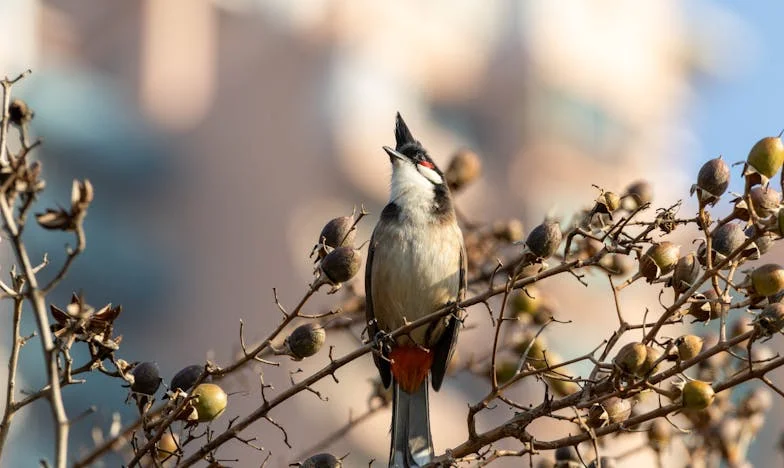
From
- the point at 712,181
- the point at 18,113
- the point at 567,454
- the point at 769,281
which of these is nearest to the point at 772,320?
the point at 769,281

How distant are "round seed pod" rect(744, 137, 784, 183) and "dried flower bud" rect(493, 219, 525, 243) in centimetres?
127

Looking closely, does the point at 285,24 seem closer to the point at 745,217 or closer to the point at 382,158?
the point at 382,158

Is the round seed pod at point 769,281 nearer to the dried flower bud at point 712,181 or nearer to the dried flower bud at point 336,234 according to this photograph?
the dried flower bud at point 712,181

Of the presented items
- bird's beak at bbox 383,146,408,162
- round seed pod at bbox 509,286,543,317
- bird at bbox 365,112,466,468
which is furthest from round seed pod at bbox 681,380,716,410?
bird's beak at bbox 383,146,408,162

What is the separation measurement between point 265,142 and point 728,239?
850 inches

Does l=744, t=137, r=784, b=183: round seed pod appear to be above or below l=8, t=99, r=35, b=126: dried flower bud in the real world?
above

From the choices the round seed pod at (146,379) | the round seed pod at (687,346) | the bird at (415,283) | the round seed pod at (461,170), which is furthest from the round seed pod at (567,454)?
the round seed pod at (461,170)

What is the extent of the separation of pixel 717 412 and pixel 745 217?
0.95 metres

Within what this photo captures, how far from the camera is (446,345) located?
13.5ft

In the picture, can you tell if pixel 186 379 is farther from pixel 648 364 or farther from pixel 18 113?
pixel 648 364

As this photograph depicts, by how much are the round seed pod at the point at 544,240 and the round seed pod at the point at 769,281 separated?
0.41 meters

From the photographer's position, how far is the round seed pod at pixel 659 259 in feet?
7.89

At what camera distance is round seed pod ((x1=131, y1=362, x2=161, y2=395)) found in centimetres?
224

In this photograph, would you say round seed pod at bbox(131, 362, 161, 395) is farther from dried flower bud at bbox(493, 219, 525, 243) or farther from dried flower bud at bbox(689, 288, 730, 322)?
dried flower bud at bbox(493, 219, 525, 243)
